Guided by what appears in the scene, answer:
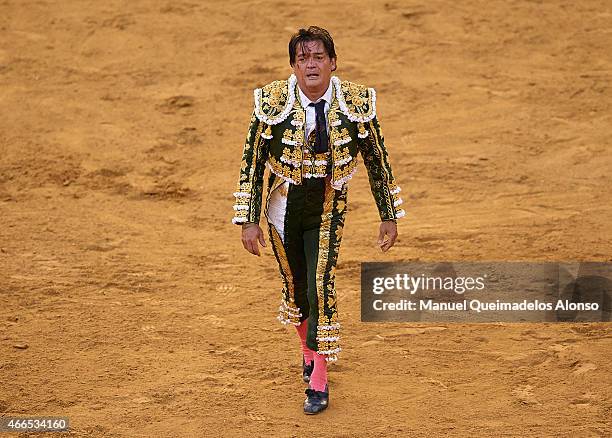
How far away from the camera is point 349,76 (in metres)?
11.3

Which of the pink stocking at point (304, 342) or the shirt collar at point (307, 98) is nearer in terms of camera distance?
the shirt collar at point (307, 98)

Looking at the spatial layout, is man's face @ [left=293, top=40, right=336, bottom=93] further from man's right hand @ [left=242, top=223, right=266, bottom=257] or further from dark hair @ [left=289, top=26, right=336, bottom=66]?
man's right hand @ [left=242, top=223, right=266, bottom=257]

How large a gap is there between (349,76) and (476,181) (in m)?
2.48

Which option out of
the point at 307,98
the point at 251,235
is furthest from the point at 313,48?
the point at 251,235

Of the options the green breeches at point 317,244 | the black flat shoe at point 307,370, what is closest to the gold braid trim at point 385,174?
the green breeches at point 317,244

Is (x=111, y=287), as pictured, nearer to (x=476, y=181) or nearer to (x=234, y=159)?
(x=234, y=159)

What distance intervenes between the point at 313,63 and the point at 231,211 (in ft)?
11.3

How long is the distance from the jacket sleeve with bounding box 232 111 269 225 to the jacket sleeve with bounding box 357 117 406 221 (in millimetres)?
518

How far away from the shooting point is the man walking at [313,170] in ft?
18.8

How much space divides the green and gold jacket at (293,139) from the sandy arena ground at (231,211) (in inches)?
48.9

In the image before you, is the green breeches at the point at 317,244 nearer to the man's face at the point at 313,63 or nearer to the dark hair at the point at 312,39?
the man's face at the point at 313,63

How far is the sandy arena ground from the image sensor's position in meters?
6.20

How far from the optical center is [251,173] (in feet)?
19.1

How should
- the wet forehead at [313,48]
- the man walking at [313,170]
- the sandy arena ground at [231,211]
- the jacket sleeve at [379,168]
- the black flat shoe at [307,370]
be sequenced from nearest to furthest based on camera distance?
the wet forehead at [313,48] < the man walking at [313,170] < the jacket sleeve at [379,168] < the sandy arena ground at [231,211] < the black flat shoe at [307,370]
